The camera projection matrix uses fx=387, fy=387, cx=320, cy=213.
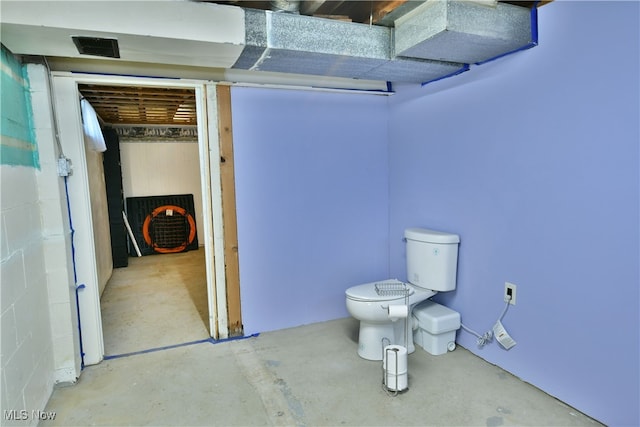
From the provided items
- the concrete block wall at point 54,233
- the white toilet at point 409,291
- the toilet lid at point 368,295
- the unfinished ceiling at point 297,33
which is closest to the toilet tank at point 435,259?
the white toilet at point 409,291

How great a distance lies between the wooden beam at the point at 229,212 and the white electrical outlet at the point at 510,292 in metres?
1.76

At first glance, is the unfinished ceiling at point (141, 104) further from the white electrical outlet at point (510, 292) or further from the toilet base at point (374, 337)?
the white electrical outlet at point (510, 292)

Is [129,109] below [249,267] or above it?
above

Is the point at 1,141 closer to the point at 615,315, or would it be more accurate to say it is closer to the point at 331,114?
the point at 331,114

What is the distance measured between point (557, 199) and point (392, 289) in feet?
3.53

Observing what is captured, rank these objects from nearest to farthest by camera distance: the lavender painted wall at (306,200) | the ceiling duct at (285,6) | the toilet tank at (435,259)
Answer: the ceiling duct at (285,6)
the toilet tank at (435,259)
the lavender painted wall at (306,200)

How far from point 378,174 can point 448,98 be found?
85cm

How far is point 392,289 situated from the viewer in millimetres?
2508

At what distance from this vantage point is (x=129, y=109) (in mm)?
4320

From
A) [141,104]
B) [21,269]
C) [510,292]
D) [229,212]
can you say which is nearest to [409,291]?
[510,292]

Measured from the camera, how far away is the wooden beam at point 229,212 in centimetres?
266

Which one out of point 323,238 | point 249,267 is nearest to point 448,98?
point 323,238

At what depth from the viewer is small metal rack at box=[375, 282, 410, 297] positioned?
8.04 feet

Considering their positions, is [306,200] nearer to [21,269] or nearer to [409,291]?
[409,291]
